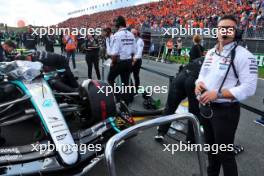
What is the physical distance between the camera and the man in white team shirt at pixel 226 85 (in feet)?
7.29

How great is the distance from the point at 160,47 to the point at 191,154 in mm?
13987

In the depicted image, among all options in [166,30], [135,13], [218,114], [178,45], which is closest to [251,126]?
[218,114]

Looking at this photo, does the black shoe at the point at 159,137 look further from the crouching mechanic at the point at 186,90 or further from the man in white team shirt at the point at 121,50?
the man in white team shirt at the point at 121,50

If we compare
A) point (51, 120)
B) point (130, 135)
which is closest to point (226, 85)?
point (130, 135)

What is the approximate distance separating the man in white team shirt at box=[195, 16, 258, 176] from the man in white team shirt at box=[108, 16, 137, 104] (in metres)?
2.99

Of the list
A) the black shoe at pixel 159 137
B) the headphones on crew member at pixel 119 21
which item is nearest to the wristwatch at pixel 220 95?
the black shoe at pixel 159 137

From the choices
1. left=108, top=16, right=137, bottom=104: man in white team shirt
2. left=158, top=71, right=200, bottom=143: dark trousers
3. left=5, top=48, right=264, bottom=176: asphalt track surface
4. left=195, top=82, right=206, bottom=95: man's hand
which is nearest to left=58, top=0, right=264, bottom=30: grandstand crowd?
left=108, top=16, right=137, bottom=104: man in white team shirt

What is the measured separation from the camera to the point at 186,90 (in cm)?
354

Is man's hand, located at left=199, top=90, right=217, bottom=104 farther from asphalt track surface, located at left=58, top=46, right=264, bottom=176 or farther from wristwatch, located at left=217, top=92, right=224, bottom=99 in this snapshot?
asphalt track surface, located at left=58, top=46, right=264, bottom=176

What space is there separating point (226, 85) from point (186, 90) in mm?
1223

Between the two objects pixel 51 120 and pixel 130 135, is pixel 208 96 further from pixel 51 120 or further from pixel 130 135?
pixel 51 120

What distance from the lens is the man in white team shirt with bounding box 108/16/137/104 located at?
5.30 meters

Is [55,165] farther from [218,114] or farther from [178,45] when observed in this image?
[178,45]

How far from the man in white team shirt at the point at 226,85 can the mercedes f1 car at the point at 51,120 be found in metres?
1.20
